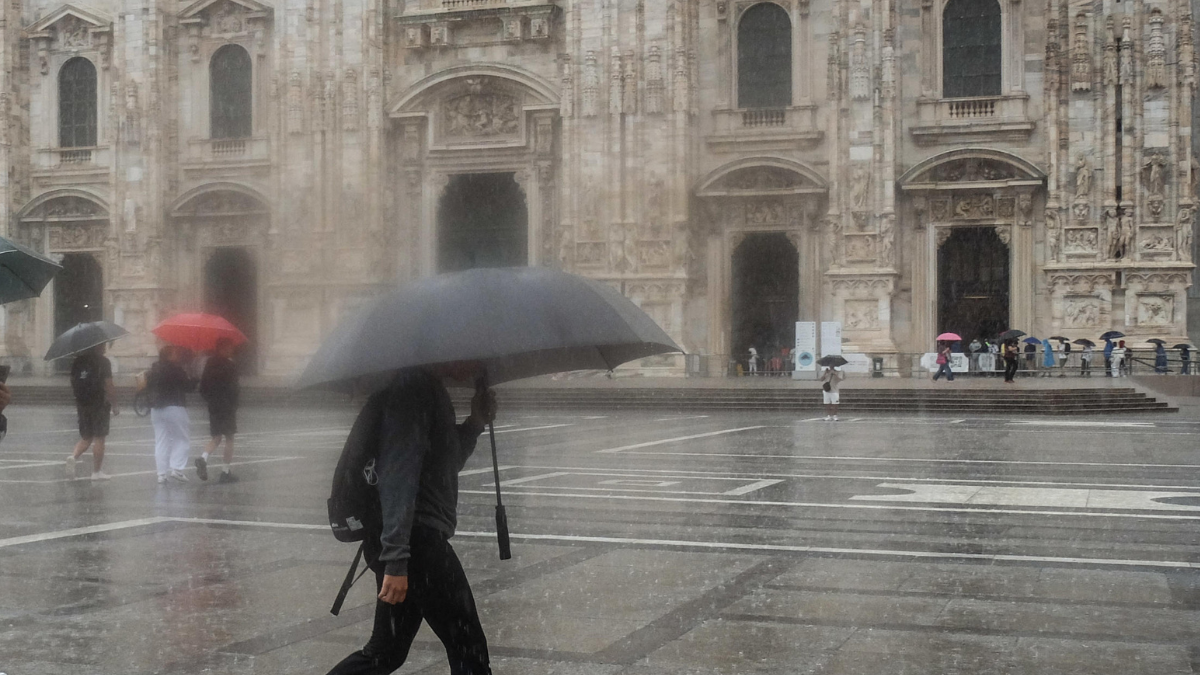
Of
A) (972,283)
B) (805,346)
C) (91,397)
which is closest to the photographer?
(91,397)

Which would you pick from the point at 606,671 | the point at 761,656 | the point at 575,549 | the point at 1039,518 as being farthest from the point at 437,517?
the point at 1039,518

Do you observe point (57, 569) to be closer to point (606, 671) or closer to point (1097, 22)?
point (606, 671)

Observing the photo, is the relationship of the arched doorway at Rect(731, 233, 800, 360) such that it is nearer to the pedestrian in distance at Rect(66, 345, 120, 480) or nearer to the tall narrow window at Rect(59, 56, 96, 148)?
the tall narrow window at Rect(59, 56, 96, 148)

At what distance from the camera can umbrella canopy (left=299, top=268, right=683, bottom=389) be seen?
4.94 metres

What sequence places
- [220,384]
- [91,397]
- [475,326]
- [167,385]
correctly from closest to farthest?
[475,326] → [167,385] → [91,397] → [220,384]

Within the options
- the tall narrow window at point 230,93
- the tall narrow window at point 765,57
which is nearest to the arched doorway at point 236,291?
the tall narrow window at point 230,93

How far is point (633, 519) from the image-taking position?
11633 millimetres

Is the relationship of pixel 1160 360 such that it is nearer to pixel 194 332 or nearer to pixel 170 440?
pixel 194 332

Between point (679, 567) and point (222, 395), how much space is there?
8112 mm

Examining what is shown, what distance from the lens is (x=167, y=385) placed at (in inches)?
600

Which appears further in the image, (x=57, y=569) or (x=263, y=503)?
(x=263, y=503)

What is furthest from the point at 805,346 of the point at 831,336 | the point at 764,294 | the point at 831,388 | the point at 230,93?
the point at 230,93

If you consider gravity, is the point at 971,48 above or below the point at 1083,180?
above

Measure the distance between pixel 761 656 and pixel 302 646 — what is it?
2.26 meters
